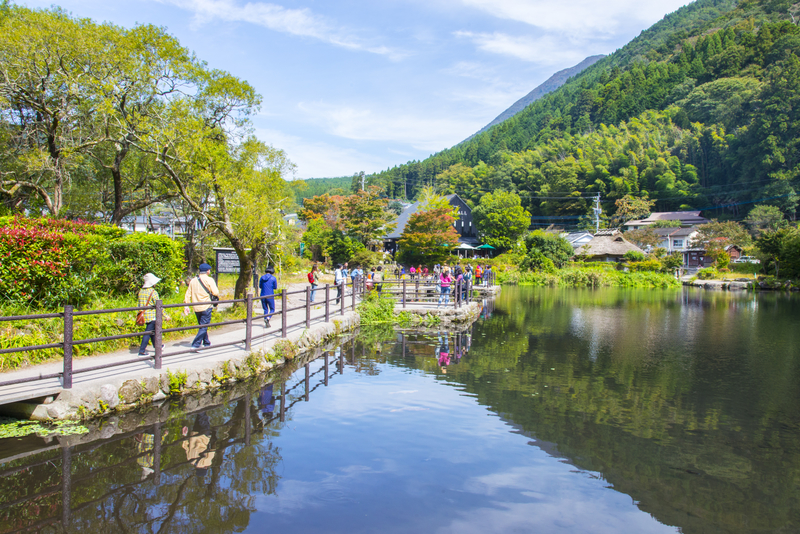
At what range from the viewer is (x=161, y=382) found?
7164mm

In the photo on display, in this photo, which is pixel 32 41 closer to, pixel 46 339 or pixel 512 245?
pixel 46 339

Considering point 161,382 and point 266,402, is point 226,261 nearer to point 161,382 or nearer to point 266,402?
point 161,382

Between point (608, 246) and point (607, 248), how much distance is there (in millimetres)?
430

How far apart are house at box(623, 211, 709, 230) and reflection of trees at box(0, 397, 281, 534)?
242 feet

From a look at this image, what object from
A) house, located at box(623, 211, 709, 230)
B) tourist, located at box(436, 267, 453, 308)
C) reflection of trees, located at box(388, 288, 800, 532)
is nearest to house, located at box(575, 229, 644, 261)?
house, located at box(623, 211, 709, 230)

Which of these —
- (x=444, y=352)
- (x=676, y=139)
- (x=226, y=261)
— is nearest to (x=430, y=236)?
(x=226, y=261)

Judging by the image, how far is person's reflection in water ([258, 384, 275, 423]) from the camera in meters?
6.88

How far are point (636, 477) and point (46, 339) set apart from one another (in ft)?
27.9

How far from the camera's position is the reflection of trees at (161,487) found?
4109 millimetres

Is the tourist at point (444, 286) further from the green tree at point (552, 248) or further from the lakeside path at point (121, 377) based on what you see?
the green tree at point (552, 248)

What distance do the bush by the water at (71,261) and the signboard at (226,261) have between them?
15.8ft

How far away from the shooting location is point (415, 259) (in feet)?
154

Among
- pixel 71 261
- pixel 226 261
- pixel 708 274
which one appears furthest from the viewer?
pixel 708 274

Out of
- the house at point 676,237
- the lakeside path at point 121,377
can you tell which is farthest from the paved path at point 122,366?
the house at point 676,237
